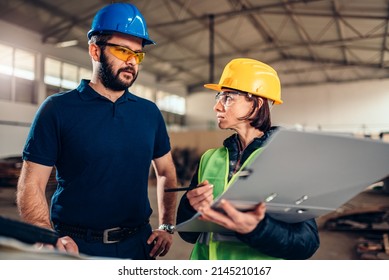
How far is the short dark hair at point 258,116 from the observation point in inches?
48.7

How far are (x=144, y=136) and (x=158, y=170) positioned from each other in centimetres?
26

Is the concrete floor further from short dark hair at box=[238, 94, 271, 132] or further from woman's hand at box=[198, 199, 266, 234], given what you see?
woman's hand at box=[198, 199, 266, 234]

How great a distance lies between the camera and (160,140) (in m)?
1.64

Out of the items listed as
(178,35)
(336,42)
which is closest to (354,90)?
(336,42)

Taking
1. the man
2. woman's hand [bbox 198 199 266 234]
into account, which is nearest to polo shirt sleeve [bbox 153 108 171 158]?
A: the man

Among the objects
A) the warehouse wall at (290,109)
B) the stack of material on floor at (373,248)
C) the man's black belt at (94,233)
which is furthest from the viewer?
the warehouse wall at (290,109)

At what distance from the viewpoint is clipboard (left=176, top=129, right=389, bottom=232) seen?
76 centimetres

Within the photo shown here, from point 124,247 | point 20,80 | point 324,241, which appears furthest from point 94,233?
point 20,80

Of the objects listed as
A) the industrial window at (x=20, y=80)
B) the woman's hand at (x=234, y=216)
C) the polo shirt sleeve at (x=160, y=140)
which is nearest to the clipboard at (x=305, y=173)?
the woman's hand at (x=234, y=216)

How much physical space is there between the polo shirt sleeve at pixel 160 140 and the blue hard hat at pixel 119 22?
39 centimetres

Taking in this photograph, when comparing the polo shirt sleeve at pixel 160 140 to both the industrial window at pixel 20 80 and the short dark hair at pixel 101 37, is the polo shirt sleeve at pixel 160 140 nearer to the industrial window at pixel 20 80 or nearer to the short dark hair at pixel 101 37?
the short dark hair at pixel 101 37

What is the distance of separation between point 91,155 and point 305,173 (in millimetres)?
866

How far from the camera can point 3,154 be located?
648cm

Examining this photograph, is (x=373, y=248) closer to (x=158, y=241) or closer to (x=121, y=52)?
(x=158, y=241)
